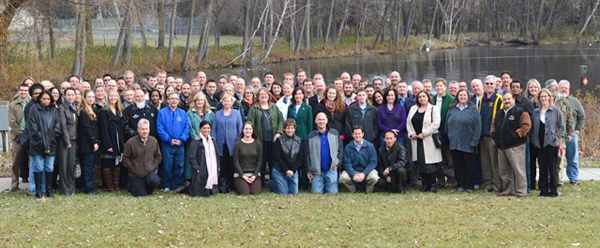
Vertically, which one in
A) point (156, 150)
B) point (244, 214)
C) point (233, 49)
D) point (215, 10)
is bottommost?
point (244, 214)

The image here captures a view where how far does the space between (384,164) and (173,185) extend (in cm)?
367

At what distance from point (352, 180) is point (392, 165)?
723mm

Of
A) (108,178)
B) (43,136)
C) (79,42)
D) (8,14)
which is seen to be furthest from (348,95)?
(79,42)

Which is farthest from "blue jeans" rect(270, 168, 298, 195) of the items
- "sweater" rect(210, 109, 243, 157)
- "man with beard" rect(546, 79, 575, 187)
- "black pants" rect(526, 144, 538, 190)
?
"man with beard" rect(546, 79, 575, 187)

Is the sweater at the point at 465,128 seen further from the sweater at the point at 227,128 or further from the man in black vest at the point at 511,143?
the sweater at the point at 227,128

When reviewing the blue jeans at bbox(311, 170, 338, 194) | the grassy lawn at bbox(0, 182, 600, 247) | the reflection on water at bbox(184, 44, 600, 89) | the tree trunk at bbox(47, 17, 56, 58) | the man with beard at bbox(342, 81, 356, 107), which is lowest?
the grassy lawn at bbox(0, 182, 600, 247)

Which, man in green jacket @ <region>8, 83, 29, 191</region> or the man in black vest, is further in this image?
man in green jacket @ <region>8, 83, 29, 191</region>

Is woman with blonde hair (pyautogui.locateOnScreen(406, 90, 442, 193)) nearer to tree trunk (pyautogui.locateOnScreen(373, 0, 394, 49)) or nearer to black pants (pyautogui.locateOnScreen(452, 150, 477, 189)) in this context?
black pants (pyautogui.locateOnScreen(452, 150, 477, 189))

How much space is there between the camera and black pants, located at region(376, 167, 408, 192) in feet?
34.8

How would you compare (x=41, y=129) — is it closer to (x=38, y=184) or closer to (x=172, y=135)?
(x=38, y=184)

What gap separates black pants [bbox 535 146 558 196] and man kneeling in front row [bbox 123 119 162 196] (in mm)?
6188

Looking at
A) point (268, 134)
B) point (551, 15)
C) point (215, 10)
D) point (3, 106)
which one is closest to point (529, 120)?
point (268, 134)

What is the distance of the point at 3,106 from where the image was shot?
46.9ft

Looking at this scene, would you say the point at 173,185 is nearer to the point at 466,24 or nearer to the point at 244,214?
the point at 244,214
